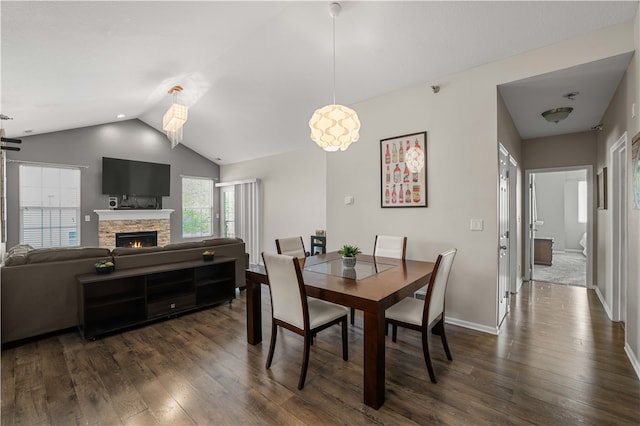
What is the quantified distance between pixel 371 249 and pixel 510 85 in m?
2.37

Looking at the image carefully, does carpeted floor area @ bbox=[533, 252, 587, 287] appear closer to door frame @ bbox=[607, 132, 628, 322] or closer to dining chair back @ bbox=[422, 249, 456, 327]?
door frame @ bbox=[607, 132, 628, 322]

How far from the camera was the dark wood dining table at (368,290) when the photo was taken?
187 centimetres

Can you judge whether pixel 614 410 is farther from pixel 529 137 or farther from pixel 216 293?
pixel 529 137

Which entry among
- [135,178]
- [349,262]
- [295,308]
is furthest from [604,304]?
[135,178]

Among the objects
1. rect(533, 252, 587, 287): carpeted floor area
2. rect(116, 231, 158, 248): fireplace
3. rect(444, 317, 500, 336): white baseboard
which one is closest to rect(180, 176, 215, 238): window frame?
rect(116, 231, 158, 248): fireplace

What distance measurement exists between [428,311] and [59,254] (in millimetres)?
3529

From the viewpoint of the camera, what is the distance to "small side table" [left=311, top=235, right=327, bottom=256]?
5541 mm

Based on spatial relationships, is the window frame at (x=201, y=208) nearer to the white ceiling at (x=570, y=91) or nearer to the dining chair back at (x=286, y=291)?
the dining chair back at (x=286, y=291)

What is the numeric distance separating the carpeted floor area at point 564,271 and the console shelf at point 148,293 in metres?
5.48

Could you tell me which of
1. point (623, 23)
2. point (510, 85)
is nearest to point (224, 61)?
point (510, 85)

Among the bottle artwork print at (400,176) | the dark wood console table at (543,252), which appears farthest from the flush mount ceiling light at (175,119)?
the dark wood console table at (543,252)

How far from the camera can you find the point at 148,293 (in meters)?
3.43

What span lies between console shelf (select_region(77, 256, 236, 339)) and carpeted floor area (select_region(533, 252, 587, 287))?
5.48 m

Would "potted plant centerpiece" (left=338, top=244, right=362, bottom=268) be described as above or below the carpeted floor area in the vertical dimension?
above
